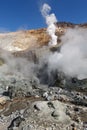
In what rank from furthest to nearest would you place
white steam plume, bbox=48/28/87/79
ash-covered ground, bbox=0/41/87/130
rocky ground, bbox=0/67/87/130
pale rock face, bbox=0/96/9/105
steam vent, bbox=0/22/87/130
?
white steam plume, bbox=48/28/87/79 → pale rock face, bbox=0/96/9/105 → steam vent, bbox=0/22/87/130 → ash-covered ground, bbox=0/41/87/130 → rocky ground, bbox=0/67/87/130

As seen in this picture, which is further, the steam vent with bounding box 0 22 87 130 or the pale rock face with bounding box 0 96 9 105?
the pale rock face with bounding box 0 96 9 105

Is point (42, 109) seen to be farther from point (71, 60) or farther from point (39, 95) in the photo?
point (71, 60)

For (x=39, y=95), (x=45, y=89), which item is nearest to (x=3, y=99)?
(x=39, y=95)

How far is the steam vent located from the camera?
55.9ft

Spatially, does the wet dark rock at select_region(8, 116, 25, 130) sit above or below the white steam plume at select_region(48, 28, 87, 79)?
below

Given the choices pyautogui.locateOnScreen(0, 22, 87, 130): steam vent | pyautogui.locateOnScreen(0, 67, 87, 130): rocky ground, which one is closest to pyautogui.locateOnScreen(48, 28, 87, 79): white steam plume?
pyautogui.locateOnScreen(0, 22, 87, 130): steam vent

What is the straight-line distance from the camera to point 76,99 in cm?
2242

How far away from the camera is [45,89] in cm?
2592

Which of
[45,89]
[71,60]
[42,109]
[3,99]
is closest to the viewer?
[42,109]

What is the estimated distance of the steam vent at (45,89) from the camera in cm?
1703

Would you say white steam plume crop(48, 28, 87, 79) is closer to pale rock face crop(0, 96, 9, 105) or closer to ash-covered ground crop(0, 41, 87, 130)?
ash-covered ground crop(0, 41, 87, 130)

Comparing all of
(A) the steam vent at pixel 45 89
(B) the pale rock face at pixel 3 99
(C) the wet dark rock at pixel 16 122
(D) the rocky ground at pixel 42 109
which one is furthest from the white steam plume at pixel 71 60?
(C) the wet dark rock at pixel 16 122

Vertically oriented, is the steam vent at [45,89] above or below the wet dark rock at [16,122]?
above

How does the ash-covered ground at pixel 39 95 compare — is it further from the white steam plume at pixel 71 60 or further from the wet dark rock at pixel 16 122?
the white steam plume at pixel 71 60
